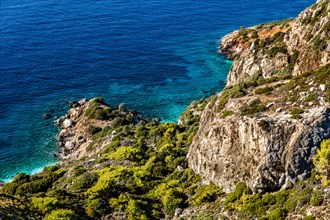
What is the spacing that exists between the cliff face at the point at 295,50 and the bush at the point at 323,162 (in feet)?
68.9

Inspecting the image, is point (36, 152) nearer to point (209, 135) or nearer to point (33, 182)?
point (33, 182)

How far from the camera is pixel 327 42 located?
4884 cm

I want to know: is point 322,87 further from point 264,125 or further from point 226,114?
point 226,114

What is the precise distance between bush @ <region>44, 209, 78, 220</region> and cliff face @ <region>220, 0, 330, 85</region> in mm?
38093

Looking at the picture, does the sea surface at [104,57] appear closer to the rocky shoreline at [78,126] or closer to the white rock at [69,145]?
the rocky shoreline at [78,126]

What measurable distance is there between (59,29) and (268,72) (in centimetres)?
9638

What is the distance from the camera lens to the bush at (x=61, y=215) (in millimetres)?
32656

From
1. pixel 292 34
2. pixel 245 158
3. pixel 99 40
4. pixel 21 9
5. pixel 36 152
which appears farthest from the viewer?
pixel 21 9

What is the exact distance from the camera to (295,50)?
59594 millimetres

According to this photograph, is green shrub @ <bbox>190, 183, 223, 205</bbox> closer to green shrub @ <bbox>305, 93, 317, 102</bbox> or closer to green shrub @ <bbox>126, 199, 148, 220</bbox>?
green shrub @ <bbox>126, 199, 148, 220</bbox>

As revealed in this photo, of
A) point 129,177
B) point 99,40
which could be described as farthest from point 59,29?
point 129,177

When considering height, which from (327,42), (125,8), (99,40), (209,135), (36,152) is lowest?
(36,152)

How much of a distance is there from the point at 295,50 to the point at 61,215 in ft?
157

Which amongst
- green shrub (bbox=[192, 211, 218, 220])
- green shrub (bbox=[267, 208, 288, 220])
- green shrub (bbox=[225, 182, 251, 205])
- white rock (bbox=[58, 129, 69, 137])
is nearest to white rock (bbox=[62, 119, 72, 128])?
white rock (bbox=[58, 129, 69, 137])
